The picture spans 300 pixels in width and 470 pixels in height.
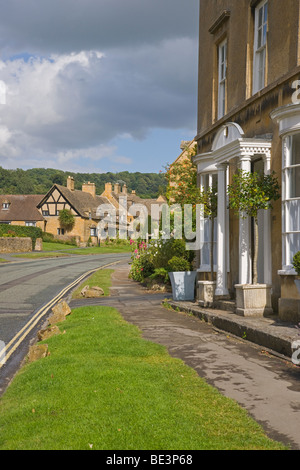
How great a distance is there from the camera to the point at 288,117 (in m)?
9.78

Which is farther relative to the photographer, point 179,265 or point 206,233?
point 179,265

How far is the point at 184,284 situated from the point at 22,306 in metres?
4.95

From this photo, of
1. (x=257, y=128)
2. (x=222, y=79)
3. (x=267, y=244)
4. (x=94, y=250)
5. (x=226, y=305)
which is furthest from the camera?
(x=94, y=250)

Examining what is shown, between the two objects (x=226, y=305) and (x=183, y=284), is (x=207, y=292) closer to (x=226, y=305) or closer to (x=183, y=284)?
(x=226, y=305)

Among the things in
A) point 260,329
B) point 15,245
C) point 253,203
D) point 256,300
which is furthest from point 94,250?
point 260,329

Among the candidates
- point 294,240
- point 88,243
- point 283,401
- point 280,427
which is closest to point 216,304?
point 294,240

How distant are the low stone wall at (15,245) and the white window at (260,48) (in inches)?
1651

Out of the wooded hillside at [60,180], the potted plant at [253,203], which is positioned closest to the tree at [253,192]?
the potted plant at [253,203]

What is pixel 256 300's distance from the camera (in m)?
10.6

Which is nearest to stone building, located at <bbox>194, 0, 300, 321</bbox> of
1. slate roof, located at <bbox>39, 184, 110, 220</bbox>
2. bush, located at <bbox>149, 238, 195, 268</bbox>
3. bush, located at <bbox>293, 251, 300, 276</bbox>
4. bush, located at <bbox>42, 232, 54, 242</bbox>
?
bush, located at <bbox>293, 251, 300, 276</bbox>

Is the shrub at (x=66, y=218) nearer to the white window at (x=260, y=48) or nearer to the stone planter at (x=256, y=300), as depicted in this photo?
the white window at (x=260, y=48)

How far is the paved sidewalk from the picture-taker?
5.41 meters

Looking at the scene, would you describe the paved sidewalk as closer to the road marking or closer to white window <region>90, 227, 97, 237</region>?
the road marking

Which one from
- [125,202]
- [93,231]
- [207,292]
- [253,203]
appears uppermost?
[125,202]
